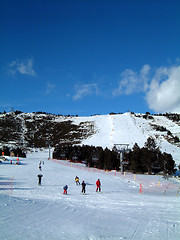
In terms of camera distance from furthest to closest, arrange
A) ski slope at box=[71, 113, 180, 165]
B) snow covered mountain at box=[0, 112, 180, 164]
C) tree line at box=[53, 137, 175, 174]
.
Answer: snow covered mountain at box=[0, 112, 180, 164]
ski slope at box=[71, 113, 180, 165]
tree line at box=[53, 137, 175, 174]

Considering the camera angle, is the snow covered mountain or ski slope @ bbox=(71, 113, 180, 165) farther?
the snow covered mountain

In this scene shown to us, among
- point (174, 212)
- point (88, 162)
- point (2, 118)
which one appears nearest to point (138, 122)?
point (88, 162)

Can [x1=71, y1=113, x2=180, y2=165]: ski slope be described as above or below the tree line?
above

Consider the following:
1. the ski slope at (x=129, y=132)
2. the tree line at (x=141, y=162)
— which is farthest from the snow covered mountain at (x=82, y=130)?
the tree line at (x=141, y=162)

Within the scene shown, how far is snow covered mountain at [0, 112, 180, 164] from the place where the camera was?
319 feet

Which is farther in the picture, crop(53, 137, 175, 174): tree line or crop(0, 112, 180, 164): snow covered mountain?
crop(0, 112, 180, 164): snow covered mountain

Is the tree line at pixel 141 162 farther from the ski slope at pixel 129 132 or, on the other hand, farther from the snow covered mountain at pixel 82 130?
the snow covered mountain at pixel 82 130

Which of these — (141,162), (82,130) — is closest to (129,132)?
(82,130)

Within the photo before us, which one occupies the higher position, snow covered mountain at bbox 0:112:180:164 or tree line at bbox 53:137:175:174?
snow covered mountain at bbox 0:112:180:164

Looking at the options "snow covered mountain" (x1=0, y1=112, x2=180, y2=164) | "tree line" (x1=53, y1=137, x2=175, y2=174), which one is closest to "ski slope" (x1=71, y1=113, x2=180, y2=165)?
"snow covered mountain" (x1=0, y1=112, x2=180, y2=164)

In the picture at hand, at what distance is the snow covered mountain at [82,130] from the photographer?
97.4m

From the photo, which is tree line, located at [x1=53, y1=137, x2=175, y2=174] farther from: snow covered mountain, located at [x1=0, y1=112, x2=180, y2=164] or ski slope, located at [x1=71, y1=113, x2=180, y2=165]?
snow covered mountain, located at [x1=0, y1=112, x2=180, y2=164]

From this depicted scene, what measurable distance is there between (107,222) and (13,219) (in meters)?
4.16

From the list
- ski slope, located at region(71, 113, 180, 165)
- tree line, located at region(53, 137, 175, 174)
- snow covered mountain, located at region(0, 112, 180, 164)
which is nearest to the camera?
tree line, located at region(53, 137, 175, 174)
